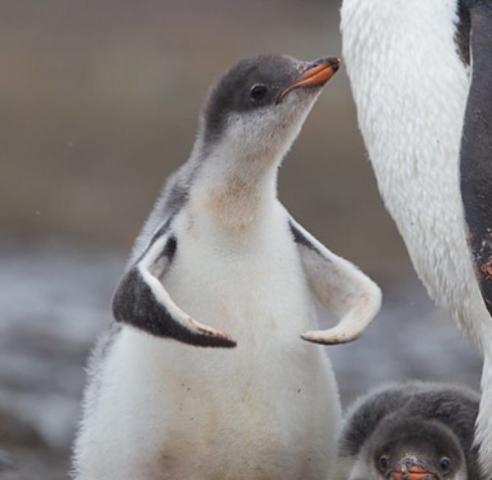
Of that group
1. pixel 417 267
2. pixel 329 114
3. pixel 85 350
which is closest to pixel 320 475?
pixel 417 267

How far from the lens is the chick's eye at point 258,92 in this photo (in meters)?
5.57

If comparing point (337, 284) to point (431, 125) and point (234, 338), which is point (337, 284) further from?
point (431, 125)

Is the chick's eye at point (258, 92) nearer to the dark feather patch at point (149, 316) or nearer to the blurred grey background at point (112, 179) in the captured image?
the dark feather patch at point (149, 316)

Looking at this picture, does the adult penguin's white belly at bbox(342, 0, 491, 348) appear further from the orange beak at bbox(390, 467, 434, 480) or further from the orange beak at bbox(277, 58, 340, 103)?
the orange beak at bbox(390, 467, 434, 480)

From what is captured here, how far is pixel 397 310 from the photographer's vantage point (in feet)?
36.2

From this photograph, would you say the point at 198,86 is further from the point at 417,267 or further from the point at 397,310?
the point at 417,267

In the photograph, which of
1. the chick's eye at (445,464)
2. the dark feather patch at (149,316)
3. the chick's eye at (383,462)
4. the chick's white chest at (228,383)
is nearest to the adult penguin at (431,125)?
the chick's eye at (445,464)

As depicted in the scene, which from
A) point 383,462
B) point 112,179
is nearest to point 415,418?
point 383,462

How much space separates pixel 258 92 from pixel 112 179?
881cm

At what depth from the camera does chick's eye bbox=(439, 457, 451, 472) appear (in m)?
5.67

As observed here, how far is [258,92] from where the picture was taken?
18.3 feet

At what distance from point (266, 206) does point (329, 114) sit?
9960mm

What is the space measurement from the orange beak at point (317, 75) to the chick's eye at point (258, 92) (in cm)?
6

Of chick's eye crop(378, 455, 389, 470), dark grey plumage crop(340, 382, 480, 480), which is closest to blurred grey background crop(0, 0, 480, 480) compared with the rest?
dark grey plumage crop(340, 382, 480, 480)
